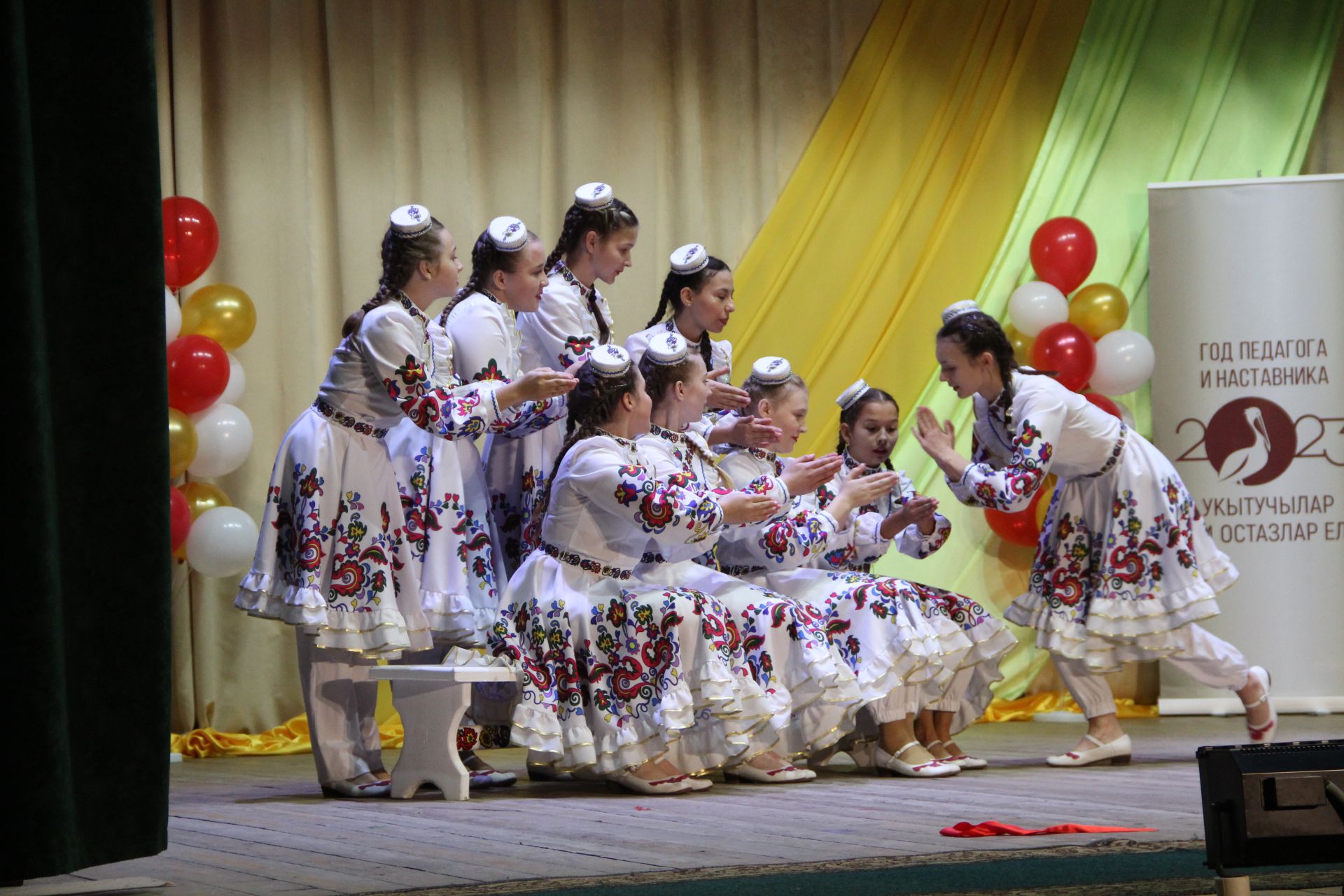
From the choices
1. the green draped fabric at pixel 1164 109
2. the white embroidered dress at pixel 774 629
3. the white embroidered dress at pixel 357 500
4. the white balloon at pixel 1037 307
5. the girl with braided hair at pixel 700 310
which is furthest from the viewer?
the green draped fabric at pixel 1164 109

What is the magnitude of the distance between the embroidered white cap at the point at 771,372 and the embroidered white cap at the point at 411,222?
1.01 meters

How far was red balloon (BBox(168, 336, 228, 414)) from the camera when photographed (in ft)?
16.7

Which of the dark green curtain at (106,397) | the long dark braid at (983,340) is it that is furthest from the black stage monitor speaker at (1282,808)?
the long dark braid at (983,340)

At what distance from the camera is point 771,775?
13.6 ft

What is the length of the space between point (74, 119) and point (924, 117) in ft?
16.9

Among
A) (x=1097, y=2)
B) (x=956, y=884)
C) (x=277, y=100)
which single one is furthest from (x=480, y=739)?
(x=1097, y=2)

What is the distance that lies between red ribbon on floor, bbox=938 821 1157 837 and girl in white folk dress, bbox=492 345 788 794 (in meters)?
0.90

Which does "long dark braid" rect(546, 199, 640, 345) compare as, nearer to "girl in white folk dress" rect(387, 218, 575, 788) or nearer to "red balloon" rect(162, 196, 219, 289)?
"girl in white folk dress" rect(387, 218, 575, 788)

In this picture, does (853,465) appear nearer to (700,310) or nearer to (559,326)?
(700,310)

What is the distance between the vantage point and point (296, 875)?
8.64ft

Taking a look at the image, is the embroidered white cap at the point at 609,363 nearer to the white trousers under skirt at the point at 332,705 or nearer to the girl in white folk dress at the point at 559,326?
the girl in white folk dress at the point at 559,326

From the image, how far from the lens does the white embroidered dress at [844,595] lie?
13.6ft

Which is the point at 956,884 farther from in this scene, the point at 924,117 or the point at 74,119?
the point at 924,117

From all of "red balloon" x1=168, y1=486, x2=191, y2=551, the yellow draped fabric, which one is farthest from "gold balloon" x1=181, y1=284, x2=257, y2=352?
the yellow draped fabric
